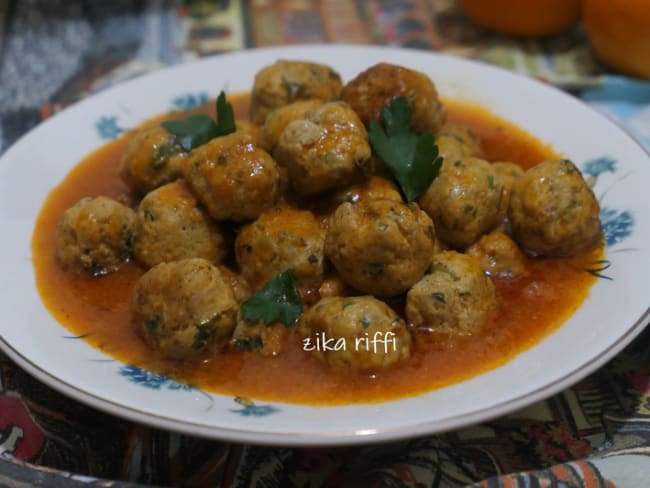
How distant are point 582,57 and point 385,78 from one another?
8.85 feet

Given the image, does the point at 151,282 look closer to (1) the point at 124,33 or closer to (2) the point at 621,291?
(2) the point at 621,291

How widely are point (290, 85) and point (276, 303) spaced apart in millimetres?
1197

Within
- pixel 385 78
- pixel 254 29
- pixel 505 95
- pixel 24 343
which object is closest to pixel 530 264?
pixel 385 78

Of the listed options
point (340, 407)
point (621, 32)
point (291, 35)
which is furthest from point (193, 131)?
point (621, 32)

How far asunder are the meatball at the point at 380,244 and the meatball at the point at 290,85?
35.5 inches

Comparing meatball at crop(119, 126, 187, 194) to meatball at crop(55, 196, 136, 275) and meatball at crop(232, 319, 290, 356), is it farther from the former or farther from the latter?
meatball at crop(232, 319, 290, 356)

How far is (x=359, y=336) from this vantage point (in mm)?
2486

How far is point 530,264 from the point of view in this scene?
3.00 meters

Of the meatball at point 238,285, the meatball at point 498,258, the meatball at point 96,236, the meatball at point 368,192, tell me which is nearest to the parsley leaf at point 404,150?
the meatball at point 368,192

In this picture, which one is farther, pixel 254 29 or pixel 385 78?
pixel 254 29

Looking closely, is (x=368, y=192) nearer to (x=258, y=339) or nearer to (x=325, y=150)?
(x=325, y=150)

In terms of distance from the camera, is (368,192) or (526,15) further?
(526,15)

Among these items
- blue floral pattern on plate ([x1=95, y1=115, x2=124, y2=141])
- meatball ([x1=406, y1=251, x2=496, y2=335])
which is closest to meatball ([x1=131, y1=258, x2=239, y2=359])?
meatball ([x1=406, y1=251, x2=496, y2=335])

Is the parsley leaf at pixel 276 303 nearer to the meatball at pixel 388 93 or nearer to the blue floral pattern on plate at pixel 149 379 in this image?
the blue floral pattern on plate at pixel 149 379
